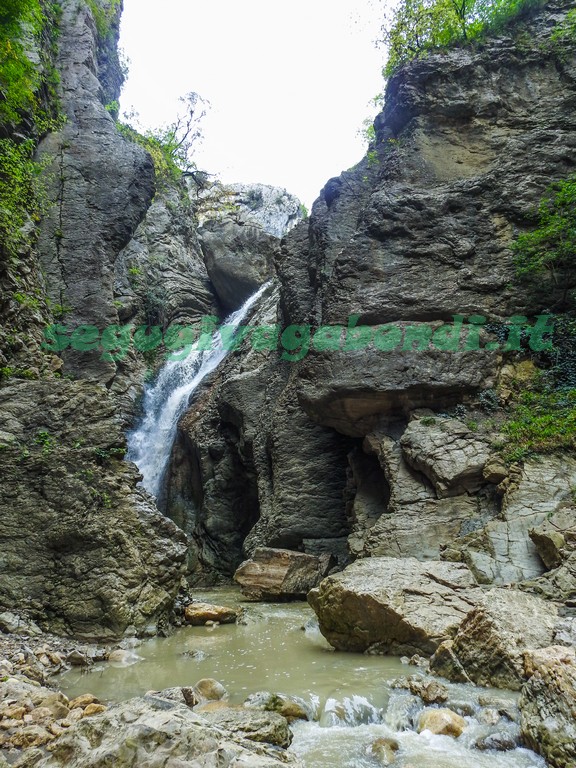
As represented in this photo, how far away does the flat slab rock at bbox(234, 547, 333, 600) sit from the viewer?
1176 centimetres

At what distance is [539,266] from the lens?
1224cm

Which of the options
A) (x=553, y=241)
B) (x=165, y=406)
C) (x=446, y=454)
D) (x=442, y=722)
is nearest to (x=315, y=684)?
Answer: (x=442, y=722)

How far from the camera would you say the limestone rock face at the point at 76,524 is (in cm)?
775

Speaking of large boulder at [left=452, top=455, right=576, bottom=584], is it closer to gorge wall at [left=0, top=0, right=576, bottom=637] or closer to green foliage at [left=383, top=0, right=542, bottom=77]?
gorge wall at [left=0, top=0, right=576, bottom=637]

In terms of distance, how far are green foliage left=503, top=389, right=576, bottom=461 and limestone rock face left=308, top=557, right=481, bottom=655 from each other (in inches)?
134

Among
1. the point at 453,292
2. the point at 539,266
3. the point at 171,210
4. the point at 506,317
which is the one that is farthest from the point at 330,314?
the point at 171,210

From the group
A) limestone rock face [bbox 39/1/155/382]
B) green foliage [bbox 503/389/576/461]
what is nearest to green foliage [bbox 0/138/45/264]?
limestone rock face [bbox 39/1/155/382]

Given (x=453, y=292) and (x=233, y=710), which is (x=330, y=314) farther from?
(x=233, y=710)

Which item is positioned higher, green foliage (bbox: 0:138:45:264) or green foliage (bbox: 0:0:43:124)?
green foliage (bbox: 0:0:43:124)

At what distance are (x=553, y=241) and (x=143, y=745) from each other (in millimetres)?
12971

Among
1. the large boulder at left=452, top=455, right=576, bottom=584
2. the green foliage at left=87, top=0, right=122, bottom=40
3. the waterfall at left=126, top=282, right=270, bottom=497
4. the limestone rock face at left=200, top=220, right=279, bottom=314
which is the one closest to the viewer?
the large boulder at left=452, top=455, right=576, bottom=584

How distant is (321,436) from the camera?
1480cm

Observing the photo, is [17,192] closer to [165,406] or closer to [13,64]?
[13,64]

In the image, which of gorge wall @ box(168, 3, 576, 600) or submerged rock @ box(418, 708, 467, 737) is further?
gorge wall @ box(168, 3, 576, 600)
